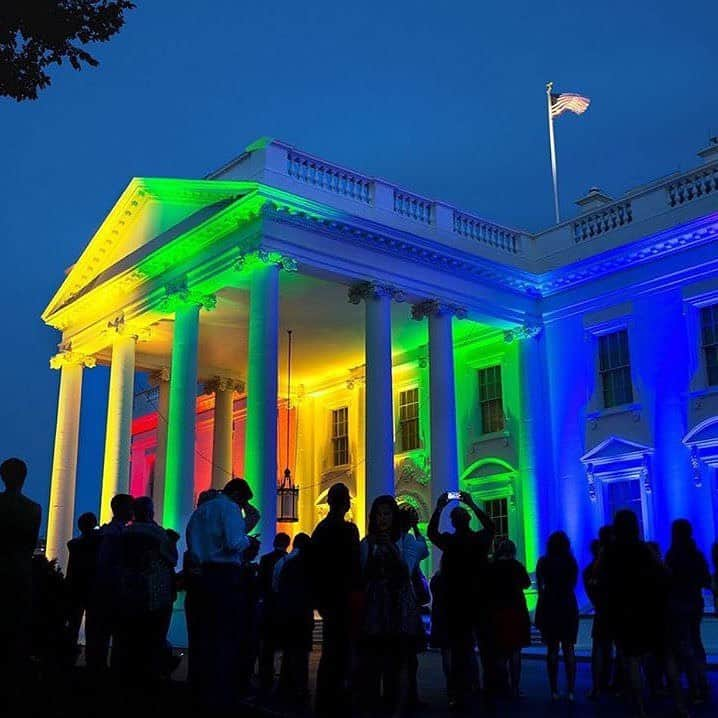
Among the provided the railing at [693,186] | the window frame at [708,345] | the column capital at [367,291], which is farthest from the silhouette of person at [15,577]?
the railing at [693,186]

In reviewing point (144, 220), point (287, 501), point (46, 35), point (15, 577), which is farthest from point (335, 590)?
point (287, 501)

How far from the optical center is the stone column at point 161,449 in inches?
995

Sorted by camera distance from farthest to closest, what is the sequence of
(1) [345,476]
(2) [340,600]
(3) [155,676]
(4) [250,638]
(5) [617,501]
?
(1) [345,476], (5) [617,501], (4) [250,638], (3) [155,676], (2) [340,600]

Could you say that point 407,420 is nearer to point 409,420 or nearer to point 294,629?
point 409,420

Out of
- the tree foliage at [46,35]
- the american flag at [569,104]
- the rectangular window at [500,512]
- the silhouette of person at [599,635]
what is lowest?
the silhouette of person at [599,635]

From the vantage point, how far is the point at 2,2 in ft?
25.2

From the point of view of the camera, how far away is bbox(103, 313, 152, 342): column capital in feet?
72.1

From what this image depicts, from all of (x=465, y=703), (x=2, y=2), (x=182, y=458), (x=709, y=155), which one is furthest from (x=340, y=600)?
(x=709, y=155)

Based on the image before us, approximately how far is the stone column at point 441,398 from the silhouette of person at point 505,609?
10327mm

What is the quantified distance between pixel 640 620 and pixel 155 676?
4376mm

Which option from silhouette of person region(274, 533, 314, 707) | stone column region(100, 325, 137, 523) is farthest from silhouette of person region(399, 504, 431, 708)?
stone column region(100, 325, 137, 523)

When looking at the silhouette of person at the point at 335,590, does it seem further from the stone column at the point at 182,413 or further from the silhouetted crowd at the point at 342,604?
the stone column at the point at 182,413

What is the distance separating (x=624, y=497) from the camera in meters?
20.2

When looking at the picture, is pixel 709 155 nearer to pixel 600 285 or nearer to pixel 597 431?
pixel 600 285
